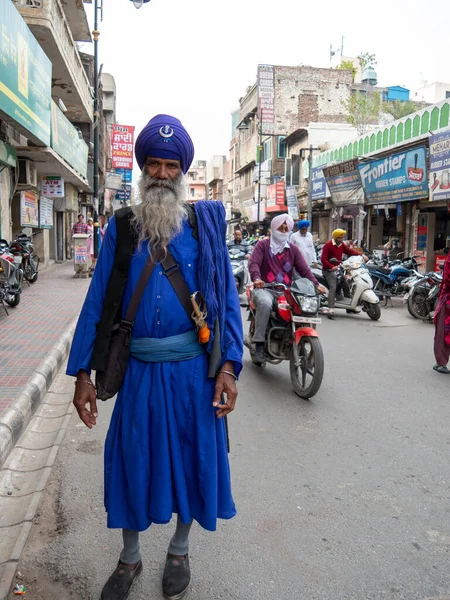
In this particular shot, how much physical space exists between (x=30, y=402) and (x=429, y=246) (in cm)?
1345

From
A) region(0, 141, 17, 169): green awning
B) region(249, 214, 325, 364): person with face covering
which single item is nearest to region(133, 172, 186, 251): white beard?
region(249, 214, 325, 364): person with face covering

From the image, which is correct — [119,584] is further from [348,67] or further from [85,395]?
[348,67]

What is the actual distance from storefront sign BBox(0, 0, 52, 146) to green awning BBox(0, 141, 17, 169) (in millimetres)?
682

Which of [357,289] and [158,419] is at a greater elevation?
[158,419]

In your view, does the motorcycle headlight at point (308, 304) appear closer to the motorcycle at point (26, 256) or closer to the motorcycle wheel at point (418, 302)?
the motorcycle wheel at point (418, 302)

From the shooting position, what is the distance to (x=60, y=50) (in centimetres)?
1395

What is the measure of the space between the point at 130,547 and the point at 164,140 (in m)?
1.76

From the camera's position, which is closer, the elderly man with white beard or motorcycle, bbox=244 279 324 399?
the elderly man with white beard

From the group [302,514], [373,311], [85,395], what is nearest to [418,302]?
[373,311]

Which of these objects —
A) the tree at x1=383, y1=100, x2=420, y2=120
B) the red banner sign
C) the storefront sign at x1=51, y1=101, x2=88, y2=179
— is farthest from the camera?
the tree at x1=383, y1=100, x2=420, y2=120

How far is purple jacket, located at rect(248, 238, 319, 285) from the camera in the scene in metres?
5.92

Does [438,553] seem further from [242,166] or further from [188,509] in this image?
[242,166]

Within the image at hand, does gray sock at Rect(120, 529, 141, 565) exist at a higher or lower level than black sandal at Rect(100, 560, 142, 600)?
higher

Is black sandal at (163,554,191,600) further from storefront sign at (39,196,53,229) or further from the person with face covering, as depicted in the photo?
storefront sign at (39,196,53,229)
